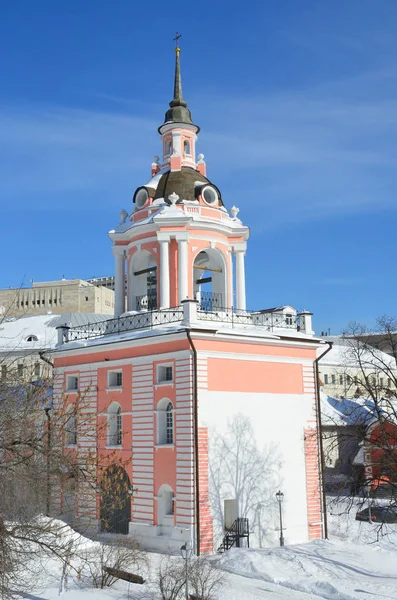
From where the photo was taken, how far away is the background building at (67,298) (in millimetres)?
88000

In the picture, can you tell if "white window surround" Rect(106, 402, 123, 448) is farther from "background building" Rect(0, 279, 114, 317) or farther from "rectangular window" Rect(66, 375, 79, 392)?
"background building" Rect(0, 279, 114, 317)

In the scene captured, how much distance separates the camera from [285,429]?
23.8m

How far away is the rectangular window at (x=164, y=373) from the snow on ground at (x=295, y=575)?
535cm

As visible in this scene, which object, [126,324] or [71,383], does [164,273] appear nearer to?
[126,324]

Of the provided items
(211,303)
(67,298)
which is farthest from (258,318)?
(67,298)

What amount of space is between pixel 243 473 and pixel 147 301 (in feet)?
24.0

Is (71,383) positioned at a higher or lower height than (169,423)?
higher

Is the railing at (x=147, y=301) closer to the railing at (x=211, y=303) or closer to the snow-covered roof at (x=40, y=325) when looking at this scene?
the railing at (x=211, y=303)

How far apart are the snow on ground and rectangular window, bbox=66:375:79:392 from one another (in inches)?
282

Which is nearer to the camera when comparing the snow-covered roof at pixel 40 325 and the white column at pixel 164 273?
the white column at pixel 164 273

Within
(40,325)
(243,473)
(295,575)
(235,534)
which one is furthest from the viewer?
(40,325)

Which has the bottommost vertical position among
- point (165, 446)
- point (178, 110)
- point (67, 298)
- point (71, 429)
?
point (165, 446)

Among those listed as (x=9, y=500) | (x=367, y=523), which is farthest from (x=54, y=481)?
(x=367, y=523)

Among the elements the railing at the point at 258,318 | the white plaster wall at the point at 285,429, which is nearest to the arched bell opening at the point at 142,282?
the railing at the point at 258,318
